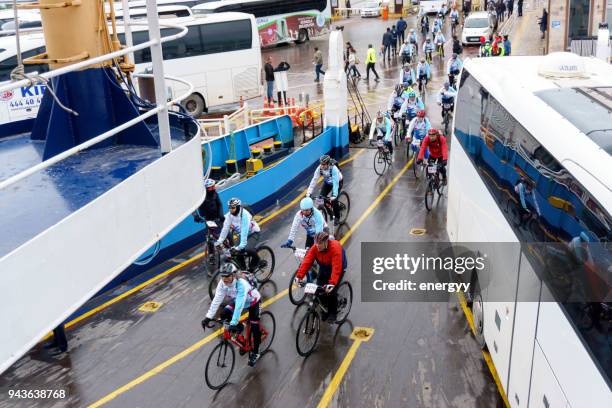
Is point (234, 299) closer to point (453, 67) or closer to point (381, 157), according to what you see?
point (381, 157)

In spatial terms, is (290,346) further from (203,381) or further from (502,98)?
(502,98)

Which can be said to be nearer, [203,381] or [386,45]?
[203,381]

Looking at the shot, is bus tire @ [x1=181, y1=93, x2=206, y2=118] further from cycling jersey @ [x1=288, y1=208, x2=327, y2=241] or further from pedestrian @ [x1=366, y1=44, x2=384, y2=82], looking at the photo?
cycling jersey @ [x1=288, y1=208, x2=327, y2=241]

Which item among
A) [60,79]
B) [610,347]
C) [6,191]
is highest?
[60,79]

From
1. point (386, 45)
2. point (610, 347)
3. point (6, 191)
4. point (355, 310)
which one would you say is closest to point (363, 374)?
point (355, 310)

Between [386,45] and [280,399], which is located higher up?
[386,45]

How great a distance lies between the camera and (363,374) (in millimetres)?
9219

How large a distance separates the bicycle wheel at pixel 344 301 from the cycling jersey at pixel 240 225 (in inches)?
74.9

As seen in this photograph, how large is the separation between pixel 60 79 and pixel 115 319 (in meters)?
5.82

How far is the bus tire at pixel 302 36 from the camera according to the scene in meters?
43.0

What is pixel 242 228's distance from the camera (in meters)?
11.3

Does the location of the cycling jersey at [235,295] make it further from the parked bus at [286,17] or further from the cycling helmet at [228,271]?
the parked bus at [286,17]
